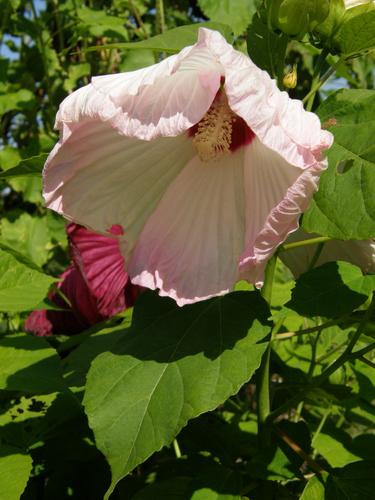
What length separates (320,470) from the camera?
1.04 meters

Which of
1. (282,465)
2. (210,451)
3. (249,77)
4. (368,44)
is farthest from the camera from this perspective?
(210,451)

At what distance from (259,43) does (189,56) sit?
0.69 ft

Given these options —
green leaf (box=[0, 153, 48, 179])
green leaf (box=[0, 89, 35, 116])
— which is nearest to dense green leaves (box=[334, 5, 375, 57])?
green leaf (box=[0, 153, 48, 179])

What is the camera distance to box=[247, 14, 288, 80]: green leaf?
965 millimetres

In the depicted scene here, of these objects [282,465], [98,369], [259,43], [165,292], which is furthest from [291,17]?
[282,465]

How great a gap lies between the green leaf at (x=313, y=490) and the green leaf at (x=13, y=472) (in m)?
0.38

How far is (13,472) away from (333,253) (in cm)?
58

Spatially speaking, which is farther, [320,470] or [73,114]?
[320,470]

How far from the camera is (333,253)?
44.2 inches

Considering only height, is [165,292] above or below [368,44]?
below

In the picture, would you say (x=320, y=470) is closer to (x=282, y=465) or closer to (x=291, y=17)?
(x=282, y=465)

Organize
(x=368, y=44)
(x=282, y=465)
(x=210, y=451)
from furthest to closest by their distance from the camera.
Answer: (x=210, y=451) < (x=282, y=465) < (x=368, y=44)

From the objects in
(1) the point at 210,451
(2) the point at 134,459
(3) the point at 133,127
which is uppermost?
(3) the point at 133,127

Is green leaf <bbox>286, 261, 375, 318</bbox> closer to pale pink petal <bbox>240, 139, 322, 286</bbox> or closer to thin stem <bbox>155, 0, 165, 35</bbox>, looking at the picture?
pale pink petal <bbox>240, 139, 322, 286</bbox>
